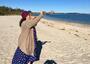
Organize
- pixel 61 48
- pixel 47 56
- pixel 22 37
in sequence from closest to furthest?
1. pixel 22 37
2. pixel 47 56
3. pixel 61 48

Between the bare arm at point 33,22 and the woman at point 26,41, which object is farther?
the woman at point 26,41

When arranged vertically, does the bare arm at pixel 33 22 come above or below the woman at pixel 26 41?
above

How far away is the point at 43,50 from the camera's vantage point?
12.9 metres

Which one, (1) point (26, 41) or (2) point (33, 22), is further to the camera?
(1) point (26, 41)

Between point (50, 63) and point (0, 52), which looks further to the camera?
point (0, 52)

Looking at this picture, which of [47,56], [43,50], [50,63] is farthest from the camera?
[43,50]

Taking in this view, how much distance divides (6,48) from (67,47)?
2.90m

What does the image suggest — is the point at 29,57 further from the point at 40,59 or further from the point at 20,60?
the point at 40,59

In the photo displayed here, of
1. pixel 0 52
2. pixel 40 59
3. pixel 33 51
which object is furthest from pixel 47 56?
pixel 33 51

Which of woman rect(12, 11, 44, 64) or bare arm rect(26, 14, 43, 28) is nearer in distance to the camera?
bare arm rect(26, 14, 43, 28)

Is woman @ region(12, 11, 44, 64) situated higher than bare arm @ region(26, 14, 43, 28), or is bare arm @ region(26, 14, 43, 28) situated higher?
bare arm @ region(26, 14, 43, 28)

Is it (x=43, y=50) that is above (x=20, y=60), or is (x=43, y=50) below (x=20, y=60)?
below

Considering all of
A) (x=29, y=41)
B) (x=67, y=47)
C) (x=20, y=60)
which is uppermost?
(x=29, y=41)

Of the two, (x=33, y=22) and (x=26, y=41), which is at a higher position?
(x=33, y=22)
